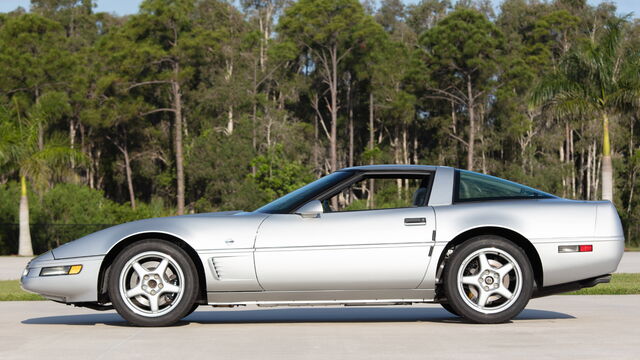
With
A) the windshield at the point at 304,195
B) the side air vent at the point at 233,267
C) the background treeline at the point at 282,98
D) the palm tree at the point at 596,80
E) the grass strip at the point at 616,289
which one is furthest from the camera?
the background treeline at the point at 282,98

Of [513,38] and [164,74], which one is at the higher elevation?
[513,38]

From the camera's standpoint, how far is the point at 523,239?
7.89 meters

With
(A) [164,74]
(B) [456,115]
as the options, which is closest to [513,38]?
(B) [456,115]

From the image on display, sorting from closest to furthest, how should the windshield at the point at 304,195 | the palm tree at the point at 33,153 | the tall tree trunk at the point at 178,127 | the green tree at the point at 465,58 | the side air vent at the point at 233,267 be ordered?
the side air vent at the point at 233,267 < the windshield at the point at 304,195 < the palm tree at the point at 33,153 < the tall tree trunk at the point at 178,127 < the green tree at the point at 465,58

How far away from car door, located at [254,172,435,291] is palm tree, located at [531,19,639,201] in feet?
74.3

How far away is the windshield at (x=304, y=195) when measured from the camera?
7811mm

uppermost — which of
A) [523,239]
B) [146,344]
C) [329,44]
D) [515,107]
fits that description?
[329,44]

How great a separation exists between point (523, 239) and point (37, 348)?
406 cm

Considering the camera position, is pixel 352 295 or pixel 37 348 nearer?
pixel 37 348

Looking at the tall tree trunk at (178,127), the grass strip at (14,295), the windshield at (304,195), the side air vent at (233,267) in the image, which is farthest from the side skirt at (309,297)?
the tall tree trunk at (178,127)

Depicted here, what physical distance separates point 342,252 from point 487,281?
1276 mm

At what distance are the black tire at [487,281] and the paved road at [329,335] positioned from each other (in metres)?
0.14

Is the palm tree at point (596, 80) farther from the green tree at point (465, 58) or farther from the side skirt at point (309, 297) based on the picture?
the green tree at point (465, 58)

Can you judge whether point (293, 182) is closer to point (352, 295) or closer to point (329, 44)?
point (329, 44)
